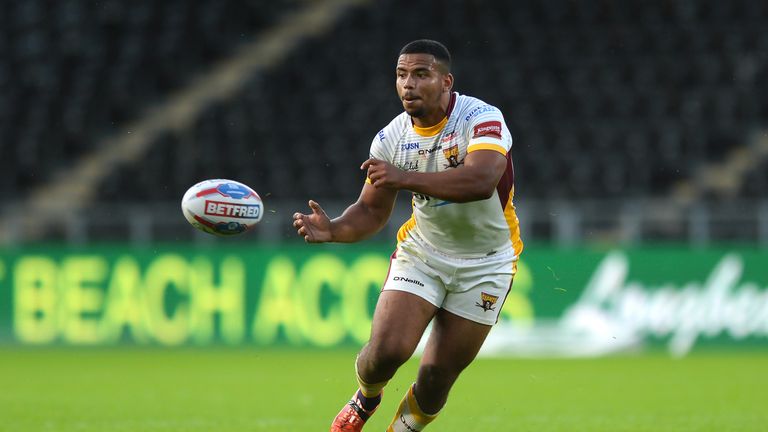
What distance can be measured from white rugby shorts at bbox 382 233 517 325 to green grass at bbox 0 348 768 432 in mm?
1852

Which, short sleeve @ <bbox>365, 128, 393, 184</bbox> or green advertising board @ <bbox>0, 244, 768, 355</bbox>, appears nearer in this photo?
short sleeve @ <bbox>365, 128, 393, 184</bbox>

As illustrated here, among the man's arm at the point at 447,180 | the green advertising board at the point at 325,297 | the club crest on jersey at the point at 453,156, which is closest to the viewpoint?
the man's arm at the point at 447,180

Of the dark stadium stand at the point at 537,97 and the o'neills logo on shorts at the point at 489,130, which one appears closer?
the o'neills logo on shorts at the point at 489,130

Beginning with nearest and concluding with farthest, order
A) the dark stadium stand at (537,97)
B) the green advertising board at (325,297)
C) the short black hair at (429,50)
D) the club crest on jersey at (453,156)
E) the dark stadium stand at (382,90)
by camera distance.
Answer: the short black hair at (429,50) → the club crest on jersey at (453,156) → the green advertising board at (325,297) → the dark stadium stand at (537,97) → the dark stadium stand at (382,90)

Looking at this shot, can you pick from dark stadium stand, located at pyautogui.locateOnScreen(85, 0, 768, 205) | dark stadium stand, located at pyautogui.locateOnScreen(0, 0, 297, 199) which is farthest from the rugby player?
dark stadium stand, located at pyautogui.locateOnScreen(0, 0, 297, 199)

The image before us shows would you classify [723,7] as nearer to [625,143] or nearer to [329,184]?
[625,143]

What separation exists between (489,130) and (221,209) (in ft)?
5.09

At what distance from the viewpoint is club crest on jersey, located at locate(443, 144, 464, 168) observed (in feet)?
22.4

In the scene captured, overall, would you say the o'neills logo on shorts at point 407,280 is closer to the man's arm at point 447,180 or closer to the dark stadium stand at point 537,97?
the man's arm at point 447,180

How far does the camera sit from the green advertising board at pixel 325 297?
16562 millimetres

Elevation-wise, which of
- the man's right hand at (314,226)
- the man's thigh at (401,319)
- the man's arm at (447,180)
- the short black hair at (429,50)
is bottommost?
the man's thigh at (401,319)

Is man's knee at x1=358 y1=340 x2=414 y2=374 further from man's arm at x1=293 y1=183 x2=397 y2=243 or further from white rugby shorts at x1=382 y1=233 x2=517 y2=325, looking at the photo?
man's arm at x1=293 y1=183 x2=397 y2=243

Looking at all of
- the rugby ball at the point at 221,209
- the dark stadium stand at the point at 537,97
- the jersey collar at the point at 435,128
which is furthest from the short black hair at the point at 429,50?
the dark stadium stand at the point at 537,97

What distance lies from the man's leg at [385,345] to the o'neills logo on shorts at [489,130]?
97 centimetres
